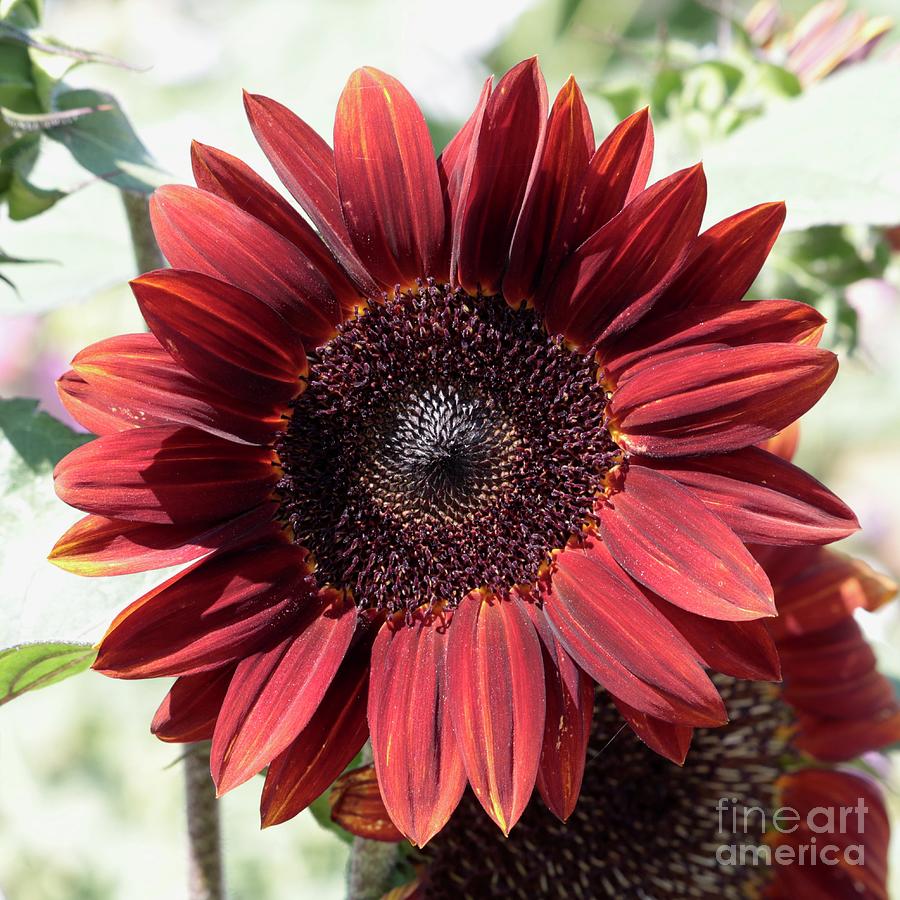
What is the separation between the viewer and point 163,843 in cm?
136

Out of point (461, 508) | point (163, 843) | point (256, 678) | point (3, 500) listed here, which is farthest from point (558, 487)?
point (163, 843)

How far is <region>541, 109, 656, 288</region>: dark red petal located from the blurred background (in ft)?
0.45

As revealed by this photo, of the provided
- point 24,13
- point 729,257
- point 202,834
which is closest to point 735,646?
point 729,257

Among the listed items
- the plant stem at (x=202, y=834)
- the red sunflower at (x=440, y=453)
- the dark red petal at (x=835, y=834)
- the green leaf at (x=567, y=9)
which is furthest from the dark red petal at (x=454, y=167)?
the green leaf at (x=567, y=9)

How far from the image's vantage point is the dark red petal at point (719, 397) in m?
0.49

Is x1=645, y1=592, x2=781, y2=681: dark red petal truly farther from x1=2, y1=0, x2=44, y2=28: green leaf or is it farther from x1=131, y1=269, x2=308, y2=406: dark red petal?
x1=2, y1=0, x2=44, y2=28: green leaf

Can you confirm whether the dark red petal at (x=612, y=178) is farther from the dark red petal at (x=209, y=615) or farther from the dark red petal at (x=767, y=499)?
the dark red petal at (x=209, y=615)

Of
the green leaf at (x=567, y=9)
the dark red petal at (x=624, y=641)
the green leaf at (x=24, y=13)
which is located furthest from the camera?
the green leaf at (x=567, y=9)

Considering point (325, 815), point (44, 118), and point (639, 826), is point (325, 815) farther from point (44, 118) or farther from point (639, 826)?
point (44, 118)

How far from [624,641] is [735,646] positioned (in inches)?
1.9

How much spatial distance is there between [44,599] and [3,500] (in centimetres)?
7

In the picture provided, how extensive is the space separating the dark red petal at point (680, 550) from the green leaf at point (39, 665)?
0.84 feet

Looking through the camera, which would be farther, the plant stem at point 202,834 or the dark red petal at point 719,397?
the plant stem at point 202,834

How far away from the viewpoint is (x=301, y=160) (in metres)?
0.53
